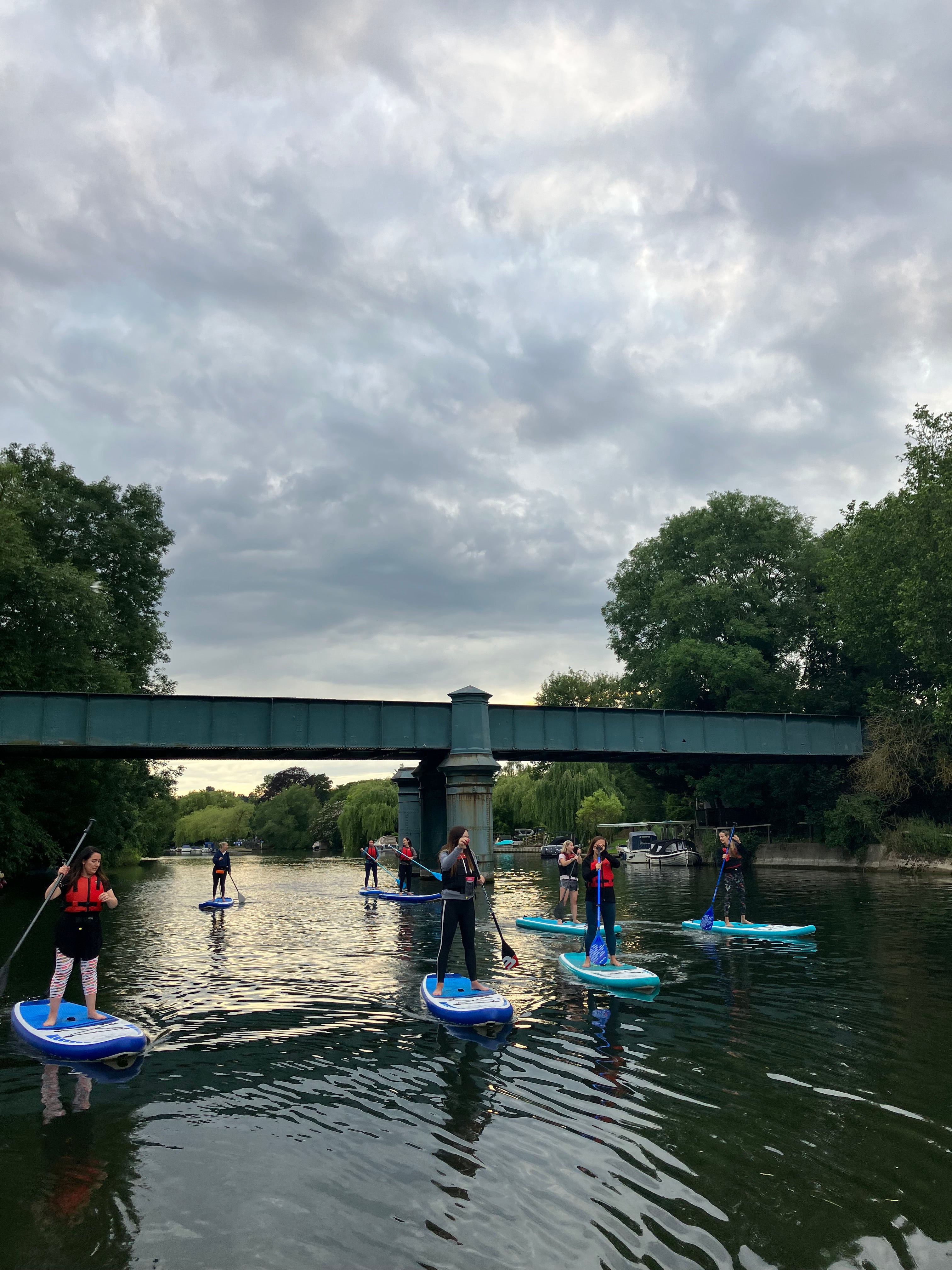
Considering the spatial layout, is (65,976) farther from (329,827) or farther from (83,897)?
(329,827)

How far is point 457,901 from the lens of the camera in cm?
1161

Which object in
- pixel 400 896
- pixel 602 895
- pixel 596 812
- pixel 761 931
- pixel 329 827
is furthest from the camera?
pixel 329 827

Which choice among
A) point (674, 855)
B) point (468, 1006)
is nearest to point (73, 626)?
point (468, 1006)

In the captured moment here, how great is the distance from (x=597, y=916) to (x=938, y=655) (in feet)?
101

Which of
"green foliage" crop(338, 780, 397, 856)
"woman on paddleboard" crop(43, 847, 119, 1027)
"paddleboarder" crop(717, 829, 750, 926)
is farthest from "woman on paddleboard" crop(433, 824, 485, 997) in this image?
"green foliage" crop(338, 780, 397, 856)

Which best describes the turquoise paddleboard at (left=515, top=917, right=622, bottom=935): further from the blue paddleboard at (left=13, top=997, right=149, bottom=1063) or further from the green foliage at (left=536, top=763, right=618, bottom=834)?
the green foliage at (left=536, top=763, right=618, bottom=834)

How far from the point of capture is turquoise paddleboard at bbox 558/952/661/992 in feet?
41.7

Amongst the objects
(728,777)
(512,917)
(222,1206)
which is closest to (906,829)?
(728,777)

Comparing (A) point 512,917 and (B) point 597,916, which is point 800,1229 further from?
(A) point 512,917

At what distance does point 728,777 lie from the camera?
2192 inches

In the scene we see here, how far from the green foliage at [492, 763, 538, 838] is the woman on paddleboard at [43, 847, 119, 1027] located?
213ft

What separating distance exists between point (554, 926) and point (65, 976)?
39.1 ft

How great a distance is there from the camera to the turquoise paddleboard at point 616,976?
1271cm

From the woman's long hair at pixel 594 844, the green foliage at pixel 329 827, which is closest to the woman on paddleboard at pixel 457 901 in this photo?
the woman's long hair at pixel 594 844
